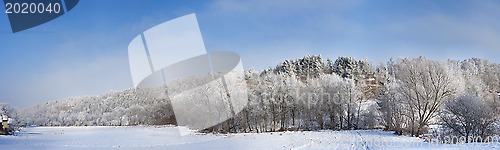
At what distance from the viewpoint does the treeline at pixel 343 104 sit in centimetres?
2441

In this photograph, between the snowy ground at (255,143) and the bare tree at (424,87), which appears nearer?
the snowy ground at (255,143)

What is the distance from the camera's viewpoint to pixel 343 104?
41219mm

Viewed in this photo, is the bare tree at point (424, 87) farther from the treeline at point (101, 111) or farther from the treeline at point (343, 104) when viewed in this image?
the treeline at point (101, 111)

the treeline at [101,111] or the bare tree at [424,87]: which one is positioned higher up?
the bare tree at [424,87]

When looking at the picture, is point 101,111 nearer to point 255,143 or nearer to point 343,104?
point 343,104

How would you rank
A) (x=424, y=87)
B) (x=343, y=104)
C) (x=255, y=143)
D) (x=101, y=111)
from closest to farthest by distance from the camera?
(x=255, y=143) < (x=424, y=87) < (x=343, y=104) < (x=101, y=111)

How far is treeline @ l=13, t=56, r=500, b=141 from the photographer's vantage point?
24.4 metres

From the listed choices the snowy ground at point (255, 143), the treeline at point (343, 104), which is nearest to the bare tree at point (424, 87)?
the treeline at point (343, 104)

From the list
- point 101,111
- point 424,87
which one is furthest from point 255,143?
point 101,111

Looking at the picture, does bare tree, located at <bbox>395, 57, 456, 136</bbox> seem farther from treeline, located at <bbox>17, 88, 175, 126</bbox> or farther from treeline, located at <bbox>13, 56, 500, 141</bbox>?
treeline, located at <bbox>17, 88, 175, 126</bbox>

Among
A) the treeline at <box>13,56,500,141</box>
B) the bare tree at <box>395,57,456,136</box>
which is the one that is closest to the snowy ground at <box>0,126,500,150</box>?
the bare tree at <box>395,57,456,136</box>

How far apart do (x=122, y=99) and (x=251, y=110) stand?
36.5 metres

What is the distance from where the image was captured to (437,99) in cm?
2792

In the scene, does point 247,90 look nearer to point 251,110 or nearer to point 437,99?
point 251,110
